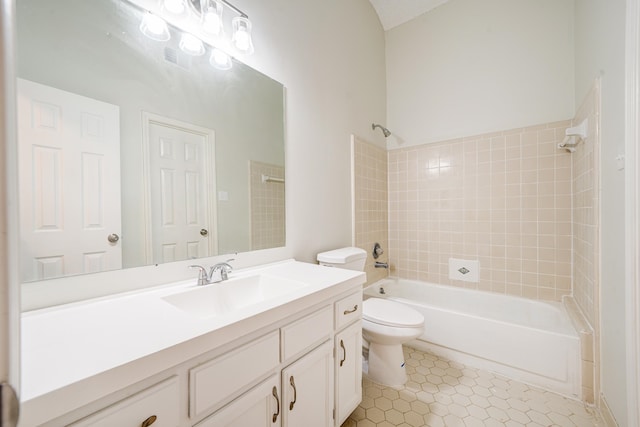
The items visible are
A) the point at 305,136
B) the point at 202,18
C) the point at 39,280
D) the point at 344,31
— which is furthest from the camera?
the point at 344,31

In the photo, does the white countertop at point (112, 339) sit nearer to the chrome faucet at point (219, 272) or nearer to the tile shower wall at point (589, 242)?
the chrome faucet at point (219, 272)

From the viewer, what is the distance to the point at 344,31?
211 cm

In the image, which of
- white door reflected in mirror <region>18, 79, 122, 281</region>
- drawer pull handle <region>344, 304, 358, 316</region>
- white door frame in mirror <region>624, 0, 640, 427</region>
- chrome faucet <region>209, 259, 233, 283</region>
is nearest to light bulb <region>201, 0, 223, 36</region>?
white door reflected in mirror <region>18, 79, 122, 281</region>

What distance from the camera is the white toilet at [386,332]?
5.18 feet

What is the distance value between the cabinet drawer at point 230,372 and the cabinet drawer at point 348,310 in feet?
1.18

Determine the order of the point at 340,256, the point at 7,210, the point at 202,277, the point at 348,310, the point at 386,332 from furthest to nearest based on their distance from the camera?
the point at 340,256 → the point at 386,332 → the point at 348,310 → the point at 202,277 → the point at 7,210

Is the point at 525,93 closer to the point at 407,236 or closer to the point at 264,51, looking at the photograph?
the point at 407,236

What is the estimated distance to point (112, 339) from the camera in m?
0.62

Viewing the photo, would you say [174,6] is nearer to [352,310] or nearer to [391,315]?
[352,310]

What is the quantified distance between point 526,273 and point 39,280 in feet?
9.61

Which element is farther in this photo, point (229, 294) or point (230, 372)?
point (229, 294)

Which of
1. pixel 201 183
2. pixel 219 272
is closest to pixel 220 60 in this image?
pixel 201 183

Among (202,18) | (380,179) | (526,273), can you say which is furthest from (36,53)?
(526,273)

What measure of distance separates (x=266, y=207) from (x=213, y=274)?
19.3 inches
